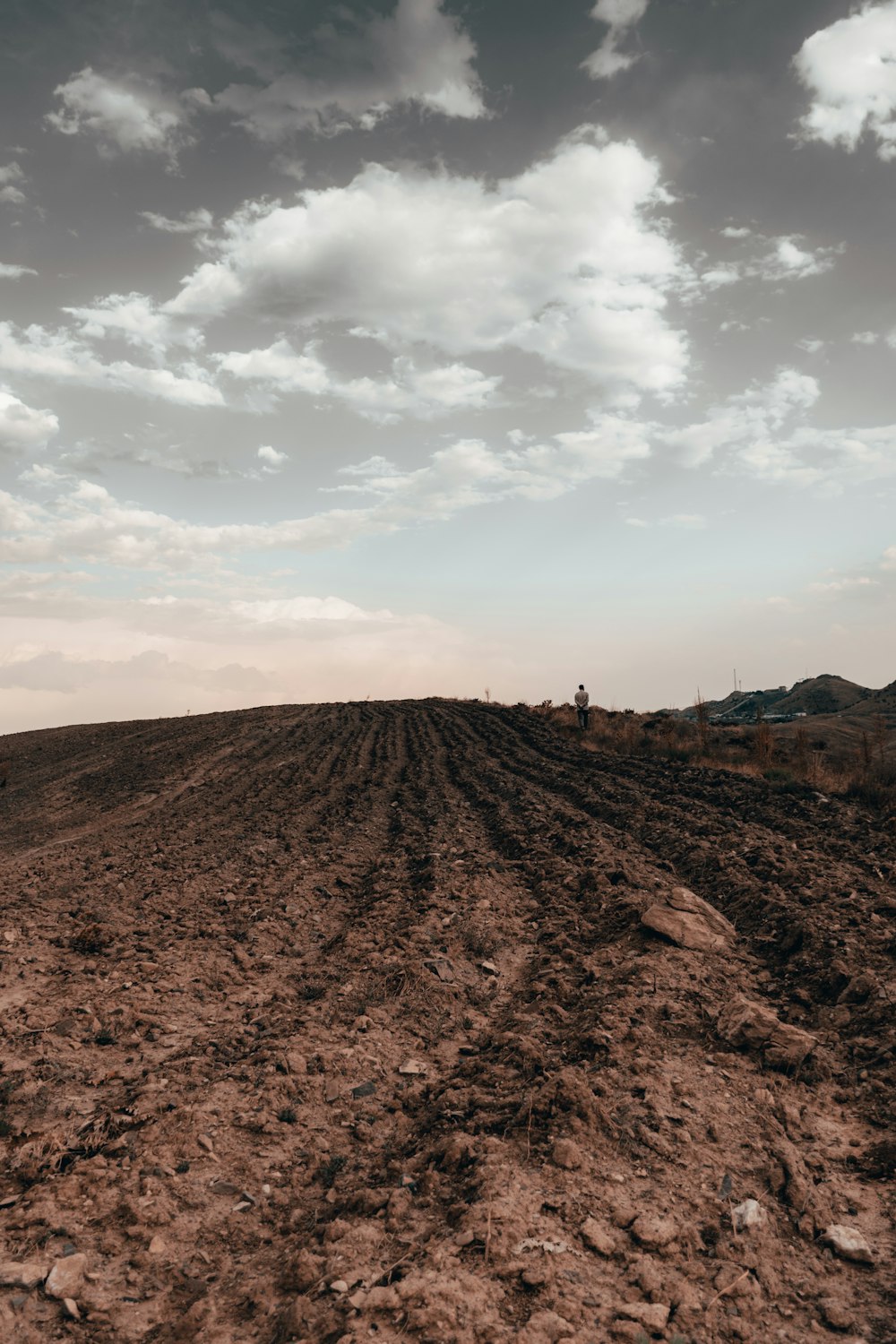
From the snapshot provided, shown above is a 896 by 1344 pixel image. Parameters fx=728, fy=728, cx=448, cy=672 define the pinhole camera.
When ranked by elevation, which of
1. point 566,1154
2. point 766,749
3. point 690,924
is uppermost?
point 766,749

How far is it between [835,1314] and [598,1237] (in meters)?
0.83

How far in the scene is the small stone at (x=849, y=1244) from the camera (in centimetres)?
285

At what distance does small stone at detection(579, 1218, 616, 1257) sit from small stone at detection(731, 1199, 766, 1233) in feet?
1.82

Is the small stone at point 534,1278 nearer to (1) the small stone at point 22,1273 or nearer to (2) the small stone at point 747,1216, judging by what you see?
(2) the small stone at point 747,1216

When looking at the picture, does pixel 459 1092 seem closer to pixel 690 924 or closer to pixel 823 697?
pixel 690 924

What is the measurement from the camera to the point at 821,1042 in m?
4.49

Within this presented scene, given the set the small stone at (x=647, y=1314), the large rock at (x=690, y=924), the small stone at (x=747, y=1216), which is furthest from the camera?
the large rock at (x=690, y=924)

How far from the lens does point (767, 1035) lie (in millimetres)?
4422

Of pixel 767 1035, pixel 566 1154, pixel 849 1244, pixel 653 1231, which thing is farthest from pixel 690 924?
pixel 653 1231

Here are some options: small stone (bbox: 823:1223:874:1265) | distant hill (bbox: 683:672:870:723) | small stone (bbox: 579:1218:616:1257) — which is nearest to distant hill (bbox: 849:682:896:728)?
distant hill (bbox: 683:672:870:723)

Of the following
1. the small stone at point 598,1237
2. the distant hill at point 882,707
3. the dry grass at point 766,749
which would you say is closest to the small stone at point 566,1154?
the small stone at point 598,1237

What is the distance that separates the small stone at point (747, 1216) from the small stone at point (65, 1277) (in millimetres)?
2625

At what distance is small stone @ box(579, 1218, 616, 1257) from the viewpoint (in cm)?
283

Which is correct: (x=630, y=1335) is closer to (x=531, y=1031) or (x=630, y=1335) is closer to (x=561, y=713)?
(x=531, y=1031)
